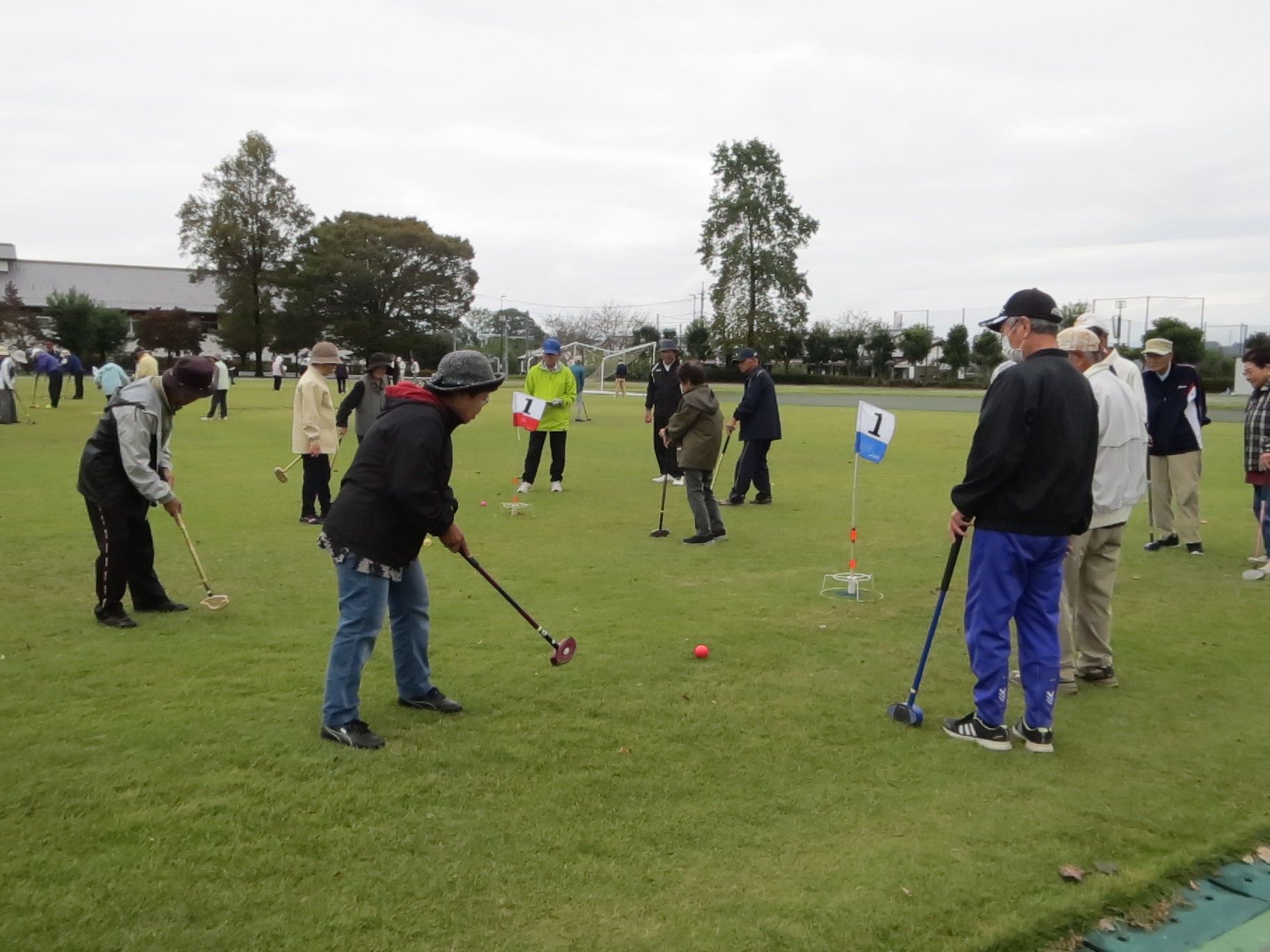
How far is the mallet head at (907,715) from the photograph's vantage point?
5262 mm

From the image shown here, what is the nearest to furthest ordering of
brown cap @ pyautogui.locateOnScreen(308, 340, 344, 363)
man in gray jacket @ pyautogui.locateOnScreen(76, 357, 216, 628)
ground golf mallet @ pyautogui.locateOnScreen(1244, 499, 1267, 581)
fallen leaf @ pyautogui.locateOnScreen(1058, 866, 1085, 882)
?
fallen leaf @ pyautogui.locateOnScreen(1058, 866, 1085, 882)
man in gray jacket @ pyautogui.locateOnScreen(76, 357, 216, 628)
ground golf mallet @ pyautogui.locateOnScreen(1244, 499, 1267, 581)
brown cap @ pyautogui.locateOnScreen(308, 340, 344, 363)

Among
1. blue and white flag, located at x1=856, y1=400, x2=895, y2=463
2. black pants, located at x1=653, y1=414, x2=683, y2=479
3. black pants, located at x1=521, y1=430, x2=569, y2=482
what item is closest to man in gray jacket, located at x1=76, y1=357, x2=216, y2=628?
blue and white flag, located at x1=856, y1=400, x2=895, y2=463

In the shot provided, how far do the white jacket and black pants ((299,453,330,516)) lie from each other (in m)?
8.29

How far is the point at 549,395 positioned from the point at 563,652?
312 inches

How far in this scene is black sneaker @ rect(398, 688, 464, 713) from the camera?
17.7 feet

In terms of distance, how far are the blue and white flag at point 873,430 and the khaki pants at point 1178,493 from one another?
11.6 feet

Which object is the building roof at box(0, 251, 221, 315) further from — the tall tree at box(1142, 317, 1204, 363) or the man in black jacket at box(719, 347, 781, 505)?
the man in black jacket at box(719, 347, 781, 505)

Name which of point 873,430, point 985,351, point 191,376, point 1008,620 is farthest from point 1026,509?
point 985,351

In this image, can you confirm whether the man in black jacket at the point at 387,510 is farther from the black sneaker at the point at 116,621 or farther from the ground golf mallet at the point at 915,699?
the black sneaker at the point at 116,621

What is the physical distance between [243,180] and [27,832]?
70403 millimetres

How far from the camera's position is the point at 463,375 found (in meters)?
4.92

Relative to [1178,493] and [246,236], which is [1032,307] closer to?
[1178,493]

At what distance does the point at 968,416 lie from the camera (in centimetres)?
3088

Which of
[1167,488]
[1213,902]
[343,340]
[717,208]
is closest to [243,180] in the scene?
[343,340]
